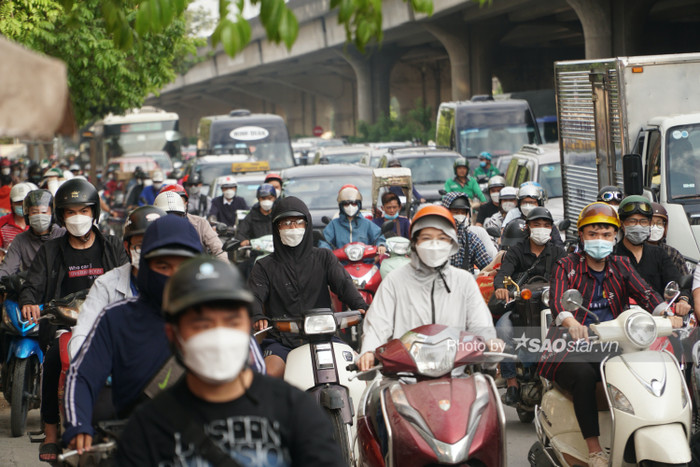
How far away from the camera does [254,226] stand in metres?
14.5

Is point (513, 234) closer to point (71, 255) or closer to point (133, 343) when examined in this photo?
point (71, 255)

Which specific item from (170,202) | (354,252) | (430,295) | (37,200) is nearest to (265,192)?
(354,252)

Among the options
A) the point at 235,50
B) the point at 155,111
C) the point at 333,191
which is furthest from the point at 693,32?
the point at 235,50

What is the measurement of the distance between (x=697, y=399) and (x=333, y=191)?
1033cm

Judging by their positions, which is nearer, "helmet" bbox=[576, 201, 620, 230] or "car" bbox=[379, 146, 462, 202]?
"helmet" bbox=[576, 201, 620, 230]

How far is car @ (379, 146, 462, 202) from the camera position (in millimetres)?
23263

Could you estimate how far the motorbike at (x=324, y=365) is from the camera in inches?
250

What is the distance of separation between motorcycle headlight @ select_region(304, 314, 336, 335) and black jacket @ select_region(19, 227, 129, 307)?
164 centimetres

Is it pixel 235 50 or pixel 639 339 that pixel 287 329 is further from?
pixel 235 50

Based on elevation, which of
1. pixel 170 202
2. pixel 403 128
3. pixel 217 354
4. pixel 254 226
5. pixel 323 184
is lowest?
pixel 254 226

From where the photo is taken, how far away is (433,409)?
5.19m

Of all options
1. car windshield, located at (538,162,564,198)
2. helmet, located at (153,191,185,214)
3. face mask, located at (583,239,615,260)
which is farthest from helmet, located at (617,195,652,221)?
→ car windshield, located at (538,162,564,198)

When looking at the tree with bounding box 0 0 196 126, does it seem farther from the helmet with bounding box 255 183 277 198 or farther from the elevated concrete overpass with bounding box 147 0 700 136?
the helmet with bounding box 255 183 277 198

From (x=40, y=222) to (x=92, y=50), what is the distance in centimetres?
1300
